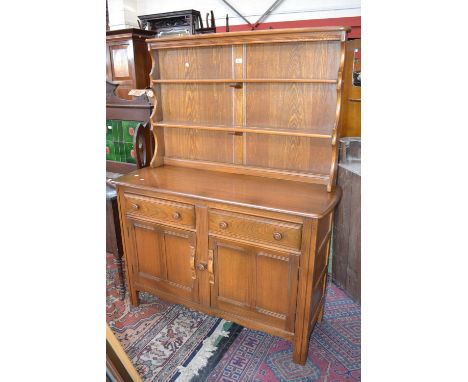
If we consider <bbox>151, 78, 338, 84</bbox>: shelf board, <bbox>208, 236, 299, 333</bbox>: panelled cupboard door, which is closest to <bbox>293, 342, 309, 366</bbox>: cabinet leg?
<bbox>208, 236, 299, 333</bbox>: panelled cupboard door

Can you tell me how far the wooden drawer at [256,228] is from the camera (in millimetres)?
Result: 1610

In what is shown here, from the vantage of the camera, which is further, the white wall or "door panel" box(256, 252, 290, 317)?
the white wall

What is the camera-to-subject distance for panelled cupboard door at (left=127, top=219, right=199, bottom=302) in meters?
1.95

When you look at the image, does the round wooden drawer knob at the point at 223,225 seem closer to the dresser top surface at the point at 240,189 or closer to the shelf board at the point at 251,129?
the dresser top surface at the point at 240,189

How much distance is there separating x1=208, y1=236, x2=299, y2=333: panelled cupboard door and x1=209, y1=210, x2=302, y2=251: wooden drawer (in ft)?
0.18

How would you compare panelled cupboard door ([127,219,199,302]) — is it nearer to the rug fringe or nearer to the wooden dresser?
the wooden dresser

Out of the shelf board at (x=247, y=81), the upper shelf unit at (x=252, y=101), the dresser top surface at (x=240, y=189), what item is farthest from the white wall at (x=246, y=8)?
the dresser top surface at (x=240, y=189)

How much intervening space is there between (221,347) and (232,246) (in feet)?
2.15

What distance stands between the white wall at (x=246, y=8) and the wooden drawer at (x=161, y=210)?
4.30 metres
